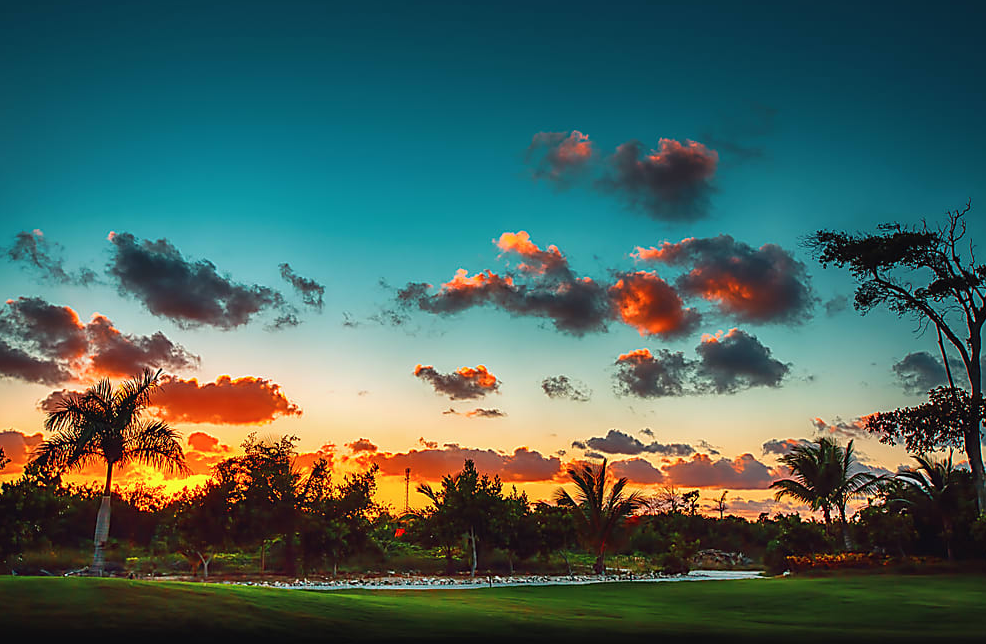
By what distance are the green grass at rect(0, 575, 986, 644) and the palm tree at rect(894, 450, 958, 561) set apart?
1416 centimetres

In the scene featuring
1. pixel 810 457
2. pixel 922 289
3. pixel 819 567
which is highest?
pixel 922 289

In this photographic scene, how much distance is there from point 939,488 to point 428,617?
100ft

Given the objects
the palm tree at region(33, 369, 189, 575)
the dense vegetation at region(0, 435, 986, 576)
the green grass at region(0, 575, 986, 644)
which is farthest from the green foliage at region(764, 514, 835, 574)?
the palm tree at region(33, 369, 189, 575)

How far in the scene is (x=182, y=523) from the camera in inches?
1385

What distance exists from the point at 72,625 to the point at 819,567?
3308 cm

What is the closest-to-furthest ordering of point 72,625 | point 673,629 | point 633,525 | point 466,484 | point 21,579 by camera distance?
point 72,625 → point 21,579 → point 673,629 → point 466,484 → point 633,525

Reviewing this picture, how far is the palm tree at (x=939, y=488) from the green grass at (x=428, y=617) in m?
14.2

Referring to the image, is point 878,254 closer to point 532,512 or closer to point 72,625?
point 532,512

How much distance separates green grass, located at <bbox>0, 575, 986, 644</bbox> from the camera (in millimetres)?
8758

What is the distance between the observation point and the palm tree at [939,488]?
3112 centimetres

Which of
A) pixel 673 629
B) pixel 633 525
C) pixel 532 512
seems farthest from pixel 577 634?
pixel 633 525

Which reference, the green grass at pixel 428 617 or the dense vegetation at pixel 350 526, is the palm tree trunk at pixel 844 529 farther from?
the green grass at pixel 428 617

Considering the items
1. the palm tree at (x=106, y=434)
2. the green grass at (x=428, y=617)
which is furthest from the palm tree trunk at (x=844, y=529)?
the palm tree at (x=106, y=434)

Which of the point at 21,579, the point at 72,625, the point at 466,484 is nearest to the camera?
the point at 72,625
